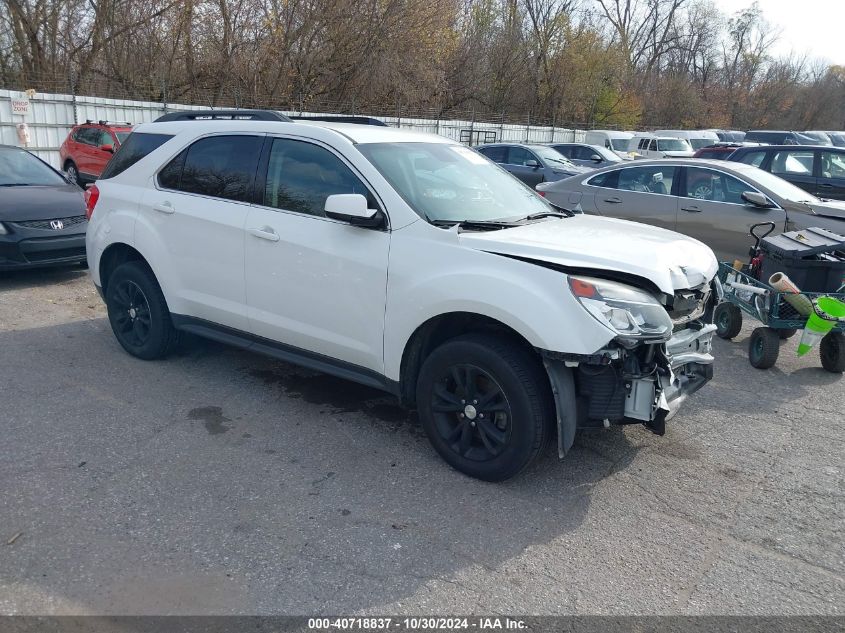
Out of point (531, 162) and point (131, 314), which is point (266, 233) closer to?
point (131, 314)

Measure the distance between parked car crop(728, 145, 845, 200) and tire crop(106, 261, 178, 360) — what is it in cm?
971

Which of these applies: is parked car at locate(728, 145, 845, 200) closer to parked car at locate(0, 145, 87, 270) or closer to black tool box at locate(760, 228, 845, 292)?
black tool box at locate(760, 228, 845, 292)

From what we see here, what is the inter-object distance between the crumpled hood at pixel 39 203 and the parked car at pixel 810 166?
987 cm

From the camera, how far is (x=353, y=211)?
13.3 feet

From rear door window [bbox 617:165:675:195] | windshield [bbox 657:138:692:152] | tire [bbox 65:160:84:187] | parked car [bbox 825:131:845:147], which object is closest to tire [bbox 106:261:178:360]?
rear door window [bbox 617:165:675:195]

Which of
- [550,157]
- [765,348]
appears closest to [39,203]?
[765,348]

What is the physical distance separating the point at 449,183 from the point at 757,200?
4808 mm

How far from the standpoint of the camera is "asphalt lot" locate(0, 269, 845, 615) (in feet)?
9.94

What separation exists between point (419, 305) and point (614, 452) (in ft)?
5.12

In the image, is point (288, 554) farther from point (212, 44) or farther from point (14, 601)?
point (212, 44)

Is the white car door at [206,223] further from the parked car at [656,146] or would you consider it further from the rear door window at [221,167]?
the parked car at [656,146]

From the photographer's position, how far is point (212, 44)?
87.4ft

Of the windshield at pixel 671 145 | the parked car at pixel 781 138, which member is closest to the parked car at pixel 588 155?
the windshield at pixel 671 145

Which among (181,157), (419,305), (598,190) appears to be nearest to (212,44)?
(598,190)
